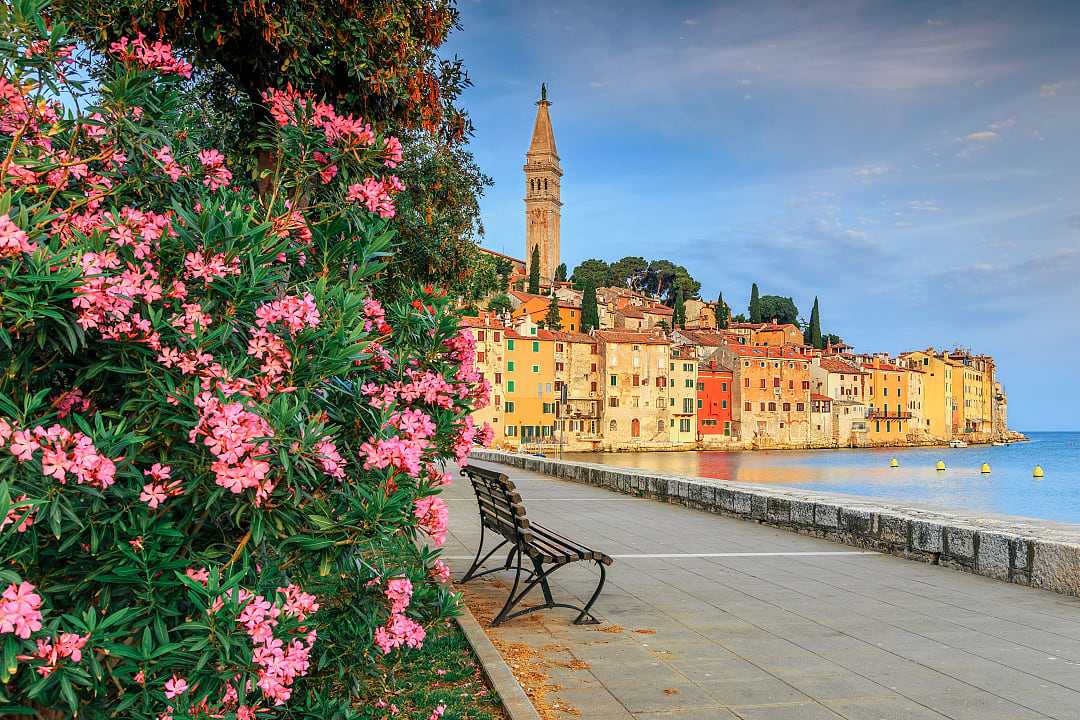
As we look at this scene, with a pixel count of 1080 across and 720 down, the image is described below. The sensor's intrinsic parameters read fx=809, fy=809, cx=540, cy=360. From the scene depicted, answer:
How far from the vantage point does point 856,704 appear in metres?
4.02

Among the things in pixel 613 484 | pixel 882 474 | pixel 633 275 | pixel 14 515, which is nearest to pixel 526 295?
pixel 633 275

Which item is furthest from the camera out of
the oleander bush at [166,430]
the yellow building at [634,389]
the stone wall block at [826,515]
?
the yellow building at [634,389]

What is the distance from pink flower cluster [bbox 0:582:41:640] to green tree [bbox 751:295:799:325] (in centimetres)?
13550

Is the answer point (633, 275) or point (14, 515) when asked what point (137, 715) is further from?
point (633, 275)

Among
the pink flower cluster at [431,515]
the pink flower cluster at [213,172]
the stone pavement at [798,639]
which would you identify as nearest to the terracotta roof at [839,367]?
the stone pavement at [798,639]

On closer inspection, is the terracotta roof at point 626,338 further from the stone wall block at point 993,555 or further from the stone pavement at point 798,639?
the stone wall block at point 993,555

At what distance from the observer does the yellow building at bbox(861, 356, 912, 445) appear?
4409 inches

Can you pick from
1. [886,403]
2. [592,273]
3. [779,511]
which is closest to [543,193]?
[592,273]

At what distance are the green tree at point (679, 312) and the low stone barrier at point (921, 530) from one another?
311ft

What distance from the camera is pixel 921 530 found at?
8.10m

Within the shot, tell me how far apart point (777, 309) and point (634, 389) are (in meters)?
55.0

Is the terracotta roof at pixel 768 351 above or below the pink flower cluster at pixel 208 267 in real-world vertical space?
above

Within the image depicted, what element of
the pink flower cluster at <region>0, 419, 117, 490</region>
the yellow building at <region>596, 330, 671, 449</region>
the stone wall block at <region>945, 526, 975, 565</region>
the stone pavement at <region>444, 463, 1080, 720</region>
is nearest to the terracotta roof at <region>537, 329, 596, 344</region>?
the yellow building at <region>596, 330, 671, 449</region>

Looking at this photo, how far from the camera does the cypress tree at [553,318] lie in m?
93.9
